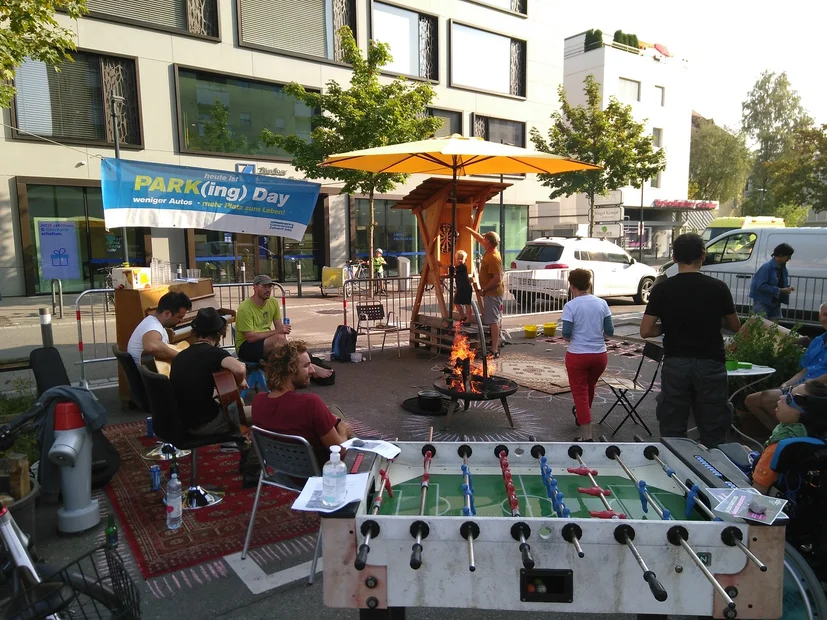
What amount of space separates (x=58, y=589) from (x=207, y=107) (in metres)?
20.0

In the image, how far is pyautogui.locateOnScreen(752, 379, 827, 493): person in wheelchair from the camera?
3.20 m

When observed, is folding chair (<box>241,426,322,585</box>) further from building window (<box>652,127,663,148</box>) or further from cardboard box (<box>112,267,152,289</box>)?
building window (<box>652,127,663,148</box>)

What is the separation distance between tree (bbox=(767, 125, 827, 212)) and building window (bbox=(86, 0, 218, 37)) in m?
24.0

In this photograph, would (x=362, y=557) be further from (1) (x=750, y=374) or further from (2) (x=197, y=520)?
(1) (x=750, y=374)

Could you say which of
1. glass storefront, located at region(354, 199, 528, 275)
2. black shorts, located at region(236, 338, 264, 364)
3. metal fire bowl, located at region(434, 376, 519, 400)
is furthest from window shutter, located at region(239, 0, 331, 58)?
metal fire bowl, located at region(434, 376, 519, 400)

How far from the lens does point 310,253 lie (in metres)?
22.8

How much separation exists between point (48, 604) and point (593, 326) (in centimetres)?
468

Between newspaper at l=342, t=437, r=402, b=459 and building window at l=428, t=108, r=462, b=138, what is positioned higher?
building window at l=428, t=108, r=462, b=138

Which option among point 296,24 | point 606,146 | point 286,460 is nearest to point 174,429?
point 286,460

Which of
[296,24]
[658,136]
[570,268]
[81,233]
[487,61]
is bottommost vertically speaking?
[570,268]

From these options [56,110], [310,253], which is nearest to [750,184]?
[310,253]

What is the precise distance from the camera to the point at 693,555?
2041mm

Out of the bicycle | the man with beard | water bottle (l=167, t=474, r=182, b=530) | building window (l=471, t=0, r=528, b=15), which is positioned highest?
building window (l=471, t=0, r=528, b=15)

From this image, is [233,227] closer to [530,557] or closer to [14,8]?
[14,8]
